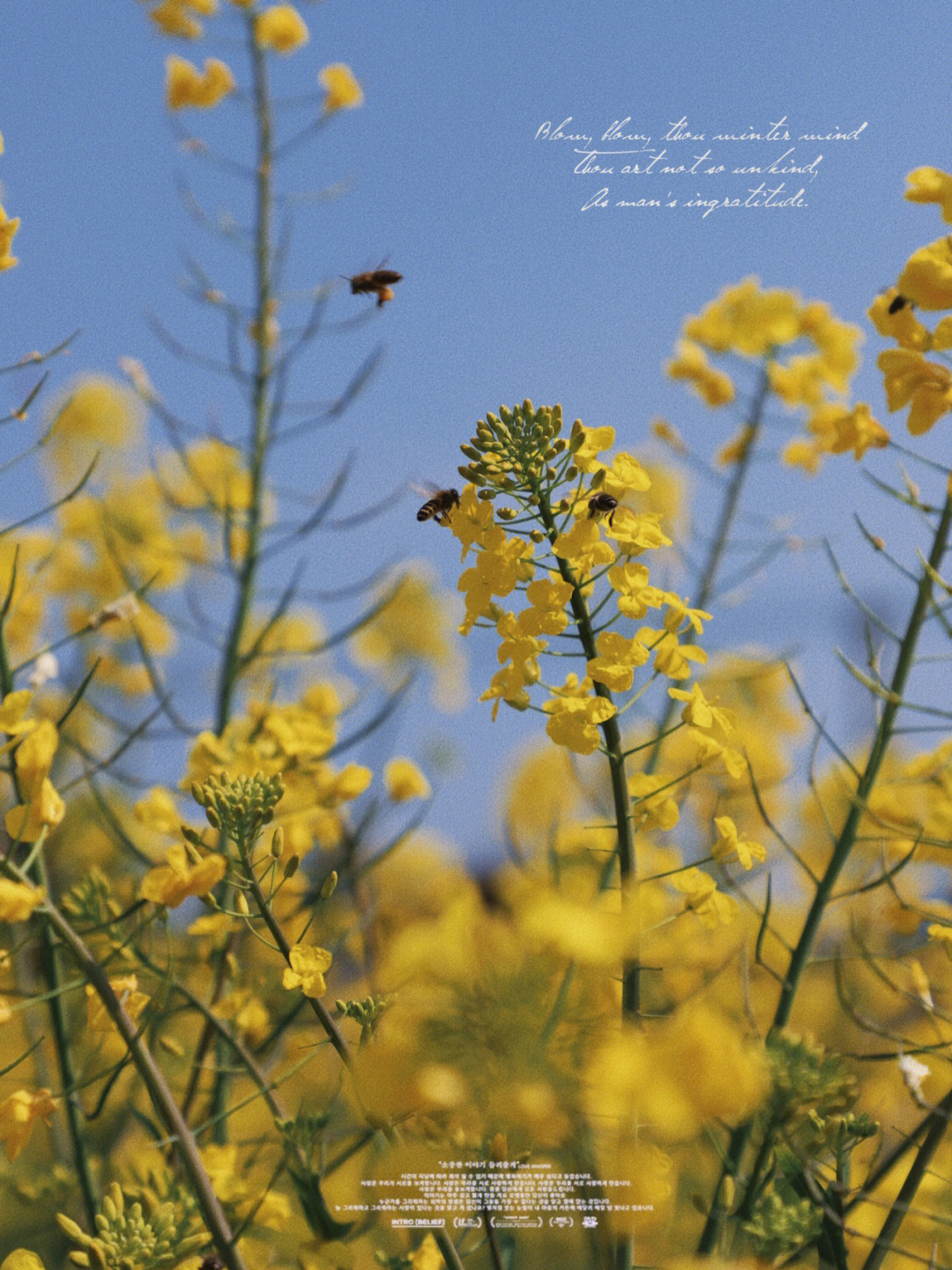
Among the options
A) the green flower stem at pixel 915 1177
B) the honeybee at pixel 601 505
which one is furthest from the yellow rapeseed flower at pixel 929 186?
the green flower stem at pixel 915 1177

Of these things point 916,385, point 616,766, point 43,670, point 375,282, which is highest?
point 375,282

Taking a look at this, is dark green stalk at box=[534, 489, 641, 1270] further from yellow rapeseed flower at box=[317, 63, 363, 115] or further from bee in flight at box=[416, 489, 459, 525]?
yellow rapeseed flower at box=[317, 63, 363, 115]

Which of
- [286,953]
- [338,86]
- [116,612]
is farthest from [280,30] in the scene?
[286,953]

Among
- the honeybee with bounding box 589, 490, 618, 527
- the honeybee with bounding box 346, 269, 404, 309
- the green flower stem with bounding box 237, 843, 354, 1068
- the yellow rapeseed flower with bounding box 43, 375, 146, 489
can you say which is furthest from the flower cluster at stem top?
the yellow rapeseed flower with bounding box 43, 375, 146, 489

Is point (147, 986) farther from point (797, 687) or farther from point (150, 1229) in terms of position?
point (797, 687)

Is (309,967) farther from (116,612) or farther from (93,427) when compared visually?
(93,427)

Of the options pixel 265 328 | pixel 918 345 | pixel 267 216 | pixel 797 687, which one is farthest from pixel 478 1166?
pixel 267 216
